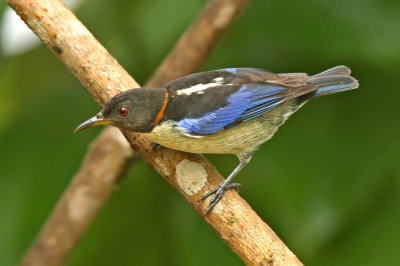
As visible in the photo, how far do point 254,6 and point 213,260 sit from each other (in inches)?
66.5

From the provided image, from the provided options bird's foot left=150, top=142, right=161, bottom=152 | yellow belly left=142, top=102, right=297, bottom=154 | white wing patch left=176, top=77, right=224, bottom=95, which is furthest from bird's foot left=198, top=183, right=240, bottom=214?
white wing patch left=176, top=77, right=224, bottom=95

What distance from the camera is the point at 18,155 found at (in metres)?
4.11

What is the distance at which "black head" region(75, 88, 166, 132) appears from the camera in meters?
3.00

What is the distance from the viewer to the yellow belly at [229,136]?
3.05 metres

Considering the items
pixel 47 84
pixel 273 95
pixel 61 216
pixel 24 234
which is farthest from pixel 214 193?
pixel 47 84

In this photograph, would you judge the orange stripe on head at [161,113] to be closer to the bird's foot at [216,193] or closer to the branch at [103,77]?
the branch at [103,77]

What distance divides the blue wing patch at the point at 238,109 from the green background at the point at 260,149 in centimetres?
72

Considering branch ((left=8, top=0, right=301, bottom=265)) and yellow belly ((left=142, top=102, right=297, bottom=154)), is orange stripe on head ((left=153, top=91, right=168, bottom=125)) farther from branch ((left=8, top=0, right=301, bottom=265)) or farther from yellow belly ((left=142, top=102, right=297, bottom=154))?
branch ((left=8, top=0, right=301, bottom=265))

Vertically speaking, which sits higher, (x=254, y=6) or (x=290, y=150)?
(x=254, y=6)

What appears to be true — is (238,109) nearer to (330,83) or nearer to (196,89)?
(196,89)

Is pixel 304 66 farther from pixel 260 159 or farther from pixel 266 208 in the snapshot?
pixel 266 208

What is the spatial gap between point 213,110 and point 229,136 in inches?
7.5

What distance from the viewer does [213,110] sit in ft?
10.2

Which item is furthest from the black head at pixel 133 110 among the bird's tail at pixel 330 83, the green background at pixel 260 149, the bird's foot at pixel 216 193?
the green background at pixel 260 149
